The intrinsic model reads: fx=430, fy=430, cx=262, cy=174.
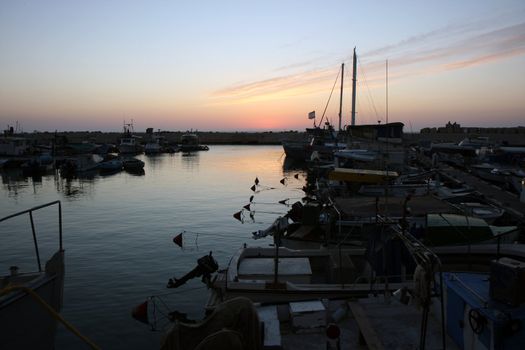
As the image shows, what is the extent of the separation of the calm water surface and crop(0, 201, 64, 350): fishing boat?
5538 millimetres

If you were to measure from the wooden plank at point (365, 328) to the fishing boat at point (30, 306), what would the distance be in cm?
561

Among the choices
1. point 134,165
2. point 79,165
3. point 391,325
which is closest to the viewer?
Result: point 391,325

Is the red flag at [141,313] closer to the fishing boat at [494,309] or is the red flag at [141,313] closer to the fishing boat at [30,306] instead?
the fishing boat at [30,306]

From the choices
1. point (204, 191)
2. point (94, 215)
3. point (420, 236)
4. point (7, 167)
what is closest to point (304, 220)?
point (420, 236)

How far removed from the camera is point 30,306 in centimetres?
745

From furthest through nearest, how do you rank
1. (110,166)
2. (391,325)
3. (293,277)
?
→ (110,166) → (293,277) → (391,325)

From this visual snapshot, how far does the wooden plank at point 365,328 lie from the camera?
8.11 metres

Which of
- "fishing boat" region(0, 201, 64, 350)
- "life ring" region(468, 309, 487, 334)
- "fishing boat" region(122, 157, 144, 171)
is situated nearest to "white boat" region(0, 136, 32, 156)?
"fishing boat" region(122, 157, 144, 171)

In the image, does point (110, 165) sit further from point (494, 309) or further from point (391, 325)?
point (494, 309)

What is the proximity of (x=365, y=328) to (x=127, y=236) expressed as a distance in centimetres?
2091

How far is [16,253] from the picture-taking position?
75.8 ft

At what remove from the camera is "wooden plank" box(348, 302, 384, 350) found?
8109mm

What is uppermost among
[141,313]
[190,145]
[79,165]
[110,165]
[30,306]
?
[190,145]

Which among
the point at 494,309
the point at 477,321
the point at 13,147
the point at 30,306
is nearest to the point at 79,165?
the point at 13,147
